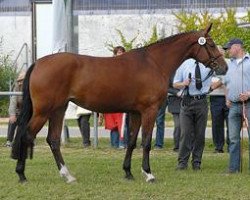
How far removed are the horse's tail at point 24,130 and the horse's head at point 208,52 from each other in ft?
8.28

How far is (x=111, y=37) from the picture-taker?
28844 millimetres

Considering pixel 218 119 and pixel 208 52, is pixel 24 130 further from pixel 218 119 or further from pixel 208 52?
pixel 218 119

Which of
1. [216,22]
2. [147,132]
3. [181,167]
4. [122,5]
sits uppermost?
[122,5]

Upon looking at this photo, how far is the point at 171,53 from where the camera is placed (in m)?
11.1

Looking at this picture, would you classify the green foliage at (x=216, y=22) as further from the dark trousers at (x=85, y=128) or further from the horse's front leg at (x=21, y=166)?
the horse's front leg at (x=21, y=166)

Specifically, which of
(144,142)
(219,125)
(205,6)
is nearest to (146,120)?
(144,142)

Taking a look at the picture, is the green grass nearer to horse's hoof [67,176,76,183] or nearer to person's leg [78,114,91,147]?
horse's hoof [67,176,76,183]

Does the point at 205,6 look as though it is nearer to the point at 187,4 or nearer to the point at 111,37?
the point at 187,4

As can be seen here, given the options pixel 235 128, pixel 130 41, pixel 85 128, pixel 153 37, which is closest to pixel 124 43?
pixel 130 41

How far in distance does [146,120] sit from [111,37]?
723 inches

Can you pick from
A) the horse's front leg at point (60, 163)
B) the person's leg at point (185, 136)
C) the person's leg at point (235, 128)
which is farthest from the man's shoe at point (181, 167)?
the horse's front leg at point (60, 163)

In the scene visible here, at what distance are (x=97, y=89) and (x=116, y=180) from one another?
1381mm

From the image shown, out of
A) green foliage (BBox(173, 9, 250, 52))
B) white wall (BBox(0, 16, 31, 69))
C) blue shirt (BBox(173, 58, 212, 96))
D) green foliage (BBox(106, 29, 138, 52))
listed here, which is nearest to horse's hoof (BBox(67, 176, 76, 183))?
blue shirt (BBox(173, 58, 212, 96))

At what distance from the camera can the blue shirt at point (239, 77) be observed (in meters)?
11.3
